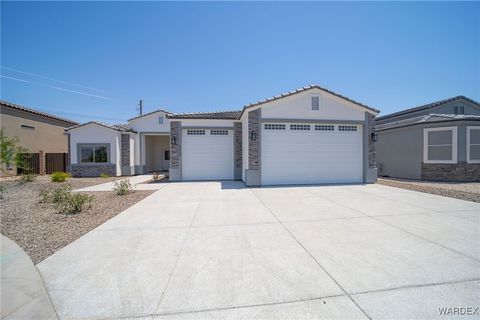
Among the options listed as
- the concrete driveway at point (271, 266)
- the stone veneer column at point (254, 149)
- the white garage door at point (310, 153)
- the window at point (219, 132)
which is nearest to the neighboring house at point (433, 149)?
the white garage door at point (310, 153)

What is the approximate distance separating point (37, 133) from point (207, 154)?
16.3 meters

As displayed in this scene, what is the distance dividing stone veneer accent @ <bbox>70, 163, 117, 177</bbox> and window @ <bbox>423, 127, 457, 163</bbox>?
71.8 feet

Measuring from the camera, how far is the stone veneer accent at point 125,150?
16.9 metres

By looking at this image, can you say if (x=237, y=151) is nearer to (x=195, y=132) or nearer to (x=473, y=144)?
(x=195, y=132)

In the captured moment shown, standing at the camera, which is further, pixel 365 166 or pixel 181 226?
pixel 365 166

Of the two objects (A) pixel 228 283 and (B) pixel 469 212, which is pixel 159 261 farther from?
(B) pixel 469 212

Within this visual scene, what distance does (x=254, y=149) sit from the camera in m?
10.5

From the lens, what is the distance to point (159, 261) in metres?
3.38

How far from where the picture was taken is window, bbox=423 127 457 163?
12.0 m

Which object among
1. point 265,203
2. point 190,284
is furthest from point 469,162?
point 190,284

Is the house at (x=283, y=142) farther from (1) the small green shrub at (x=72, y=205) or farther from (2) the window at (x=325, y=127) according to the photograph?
(1) the small green shrub at (x=72, y=205)

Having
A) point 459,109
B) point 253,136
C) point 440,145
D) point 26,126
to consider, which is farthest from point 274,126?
point 459,109

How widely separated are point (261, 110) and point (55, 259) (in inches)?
365

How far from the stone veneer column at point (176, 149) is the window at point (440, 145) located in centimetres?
1532
